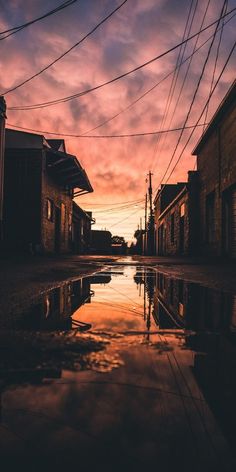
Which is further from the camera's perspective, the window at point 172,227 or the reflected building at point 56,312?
the window at point 172,227

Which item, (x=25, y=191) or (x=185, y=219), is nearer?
(x=25, y=191)

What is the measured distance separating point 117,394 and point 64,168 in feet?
58.3

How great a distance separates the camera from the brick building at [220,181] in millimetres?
11266

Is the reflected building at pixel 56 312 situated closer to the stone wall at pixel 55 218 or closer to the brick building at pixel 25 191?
the brick building at pixel 25 191

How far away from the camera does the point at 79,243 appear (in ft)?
95.0

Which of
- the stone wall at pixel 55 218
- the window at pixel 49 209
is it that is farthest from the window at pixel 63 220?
the window at pixel 49 209

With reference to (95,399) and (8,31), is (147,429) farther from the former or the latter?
(8,31)

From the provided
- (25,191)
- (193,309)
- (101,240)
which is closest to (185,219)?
(25,191)

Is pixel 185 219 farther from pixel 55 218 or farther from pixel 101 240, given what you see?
pixel 101 240

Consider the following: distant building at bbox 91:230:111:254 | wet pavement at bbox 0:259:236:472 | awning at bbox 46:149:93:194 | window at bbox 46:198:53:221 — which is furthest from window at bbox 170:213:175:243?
wet pavement at bbox 0:259:236:472

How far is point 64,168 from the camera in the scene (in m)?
18.0

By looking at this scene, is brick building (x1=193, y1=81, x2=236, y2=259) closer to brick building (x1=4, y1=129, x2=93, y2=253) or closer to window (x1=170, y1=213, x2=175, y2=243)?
brick building (x1=4, y1=129, x2=93, y2=253)

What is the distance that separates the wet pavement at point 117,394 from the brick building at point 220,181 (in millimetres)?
10102

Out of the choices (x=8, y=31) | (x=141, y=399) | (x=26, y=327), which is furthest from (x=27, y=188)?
(x=141, y=399)
